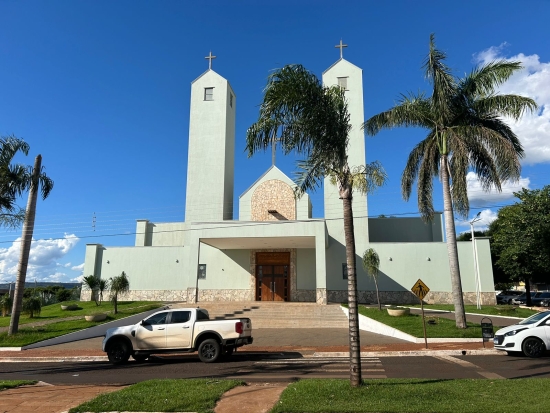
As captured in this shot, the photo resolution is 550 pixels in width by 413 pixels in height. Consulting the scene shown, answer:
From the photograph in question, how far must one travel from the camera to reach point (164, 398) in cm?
697

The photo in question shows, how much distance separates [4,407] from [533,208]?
3403 centimetres

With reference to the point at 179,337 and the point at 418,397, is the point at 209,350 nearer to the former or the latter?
the point at 179,337

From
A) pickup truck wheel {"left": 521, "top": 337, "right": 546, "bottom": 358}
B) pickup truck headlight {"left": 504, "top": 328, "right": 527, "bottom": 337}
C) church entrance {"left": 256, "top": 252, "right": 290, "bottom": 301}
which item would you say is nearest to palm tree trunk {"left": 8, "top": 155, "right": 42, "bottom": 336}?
church entrance {"left": 256, "top": 252, "right": 290, "bottom": 301}

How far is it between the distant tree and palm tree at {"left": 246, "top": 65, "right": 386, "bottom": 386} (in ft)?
88.9

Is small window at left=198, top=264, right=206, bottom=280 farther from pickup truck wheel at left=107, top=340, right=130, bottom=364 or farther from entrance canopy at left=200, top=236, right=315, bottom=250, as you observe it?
pickup truck wheel at left=107, top=340, right=130, bottom=364

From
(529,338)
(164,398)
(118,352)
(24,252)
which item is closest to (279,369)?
(164,398)

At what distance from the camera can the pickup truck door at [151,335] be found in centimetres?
1291

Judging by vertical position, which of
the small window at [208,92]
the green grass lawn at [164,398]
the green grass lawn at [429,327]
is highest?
the small window at [208,92]

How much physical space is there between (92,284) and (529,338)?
1029 inches

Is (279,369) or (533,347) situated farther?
(533,347)

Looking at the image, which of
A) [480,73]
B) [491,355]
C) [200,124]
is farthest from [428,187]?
[200,124]

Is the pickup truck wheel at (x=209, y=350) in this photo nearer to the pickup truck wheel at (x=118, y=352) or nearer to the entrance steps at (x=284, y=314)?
the pickup truck wheel at (x=118, y=352)

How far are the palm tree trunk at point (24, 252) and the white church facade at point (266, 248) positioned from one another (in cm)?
935

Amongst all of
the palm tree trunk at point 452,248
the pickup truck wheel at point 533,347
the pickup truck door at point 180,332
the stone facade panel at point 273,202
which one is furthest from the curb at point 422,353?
the stone facade panel at point 273,202
